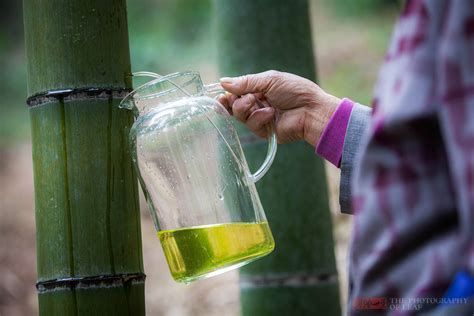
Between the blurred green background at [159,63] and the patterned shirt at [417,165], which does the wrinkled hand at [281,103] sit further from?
the blurred green background at [159,63]

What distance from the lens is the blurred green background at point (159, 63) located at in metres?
4.09

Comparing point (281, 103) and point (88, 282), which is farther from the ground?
point (281, 103)

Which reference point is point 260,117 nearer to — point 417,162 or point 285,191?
point 285,191

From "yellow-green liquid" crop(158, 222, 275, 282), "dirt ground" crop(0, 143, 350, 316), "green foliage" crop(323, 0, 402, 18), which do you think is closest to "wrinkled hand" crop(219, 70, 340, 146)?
"yellow-green liquid" crop(158, 222, 275, 282)

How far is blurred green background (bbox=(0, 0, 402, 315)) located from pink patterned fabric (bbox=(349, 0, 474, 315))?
10.9 ft

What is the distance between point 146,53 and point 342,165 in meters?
3.96

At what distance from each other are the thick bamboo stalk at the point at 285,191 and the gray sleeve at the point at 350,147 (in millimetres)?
424

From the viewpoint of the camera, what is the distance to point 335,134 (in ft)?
3.56

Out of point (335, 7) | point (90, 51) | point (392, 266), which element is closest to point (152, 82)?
point (90, 51)

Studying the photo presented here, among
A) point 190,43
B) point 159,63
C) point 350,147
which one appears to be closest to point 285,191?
point 350,147

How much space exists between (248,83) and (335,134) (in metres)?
0.14

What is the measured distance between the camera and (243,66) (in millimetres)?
1491

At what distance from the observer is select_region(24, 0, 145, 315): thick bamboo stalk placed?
3.03 feet

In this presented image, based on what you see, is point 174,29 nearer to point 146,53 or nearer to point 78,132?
point 146,53
